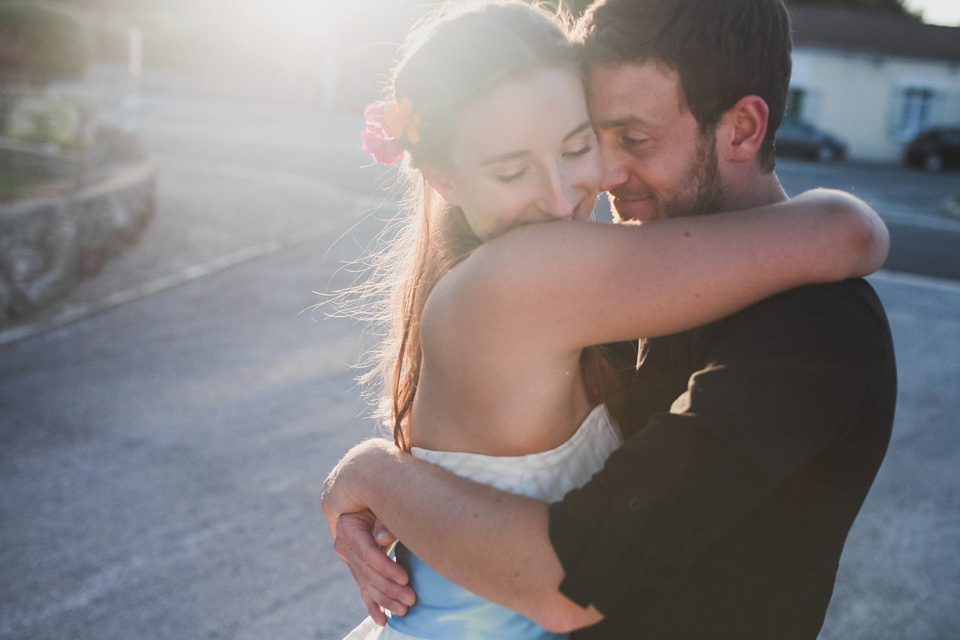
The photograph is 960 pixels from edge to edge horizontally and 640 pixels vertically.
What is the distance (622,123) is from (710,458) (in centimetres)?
81

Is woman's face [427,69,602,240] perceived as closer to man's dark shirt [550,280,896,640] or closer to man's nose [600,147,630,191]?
man's nose [600,147,630,191]

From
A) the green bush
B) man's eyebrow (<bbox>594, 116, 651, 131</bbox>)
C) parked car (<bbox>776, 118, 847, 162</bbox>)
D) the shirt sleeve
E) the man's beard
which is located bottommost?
parked car (<bbox>776, 118, 847, 162</bbox>)

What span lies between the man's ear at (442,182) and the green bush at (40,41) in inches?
566

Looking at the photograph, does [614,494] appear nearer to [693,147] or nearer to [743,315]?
[743,315]

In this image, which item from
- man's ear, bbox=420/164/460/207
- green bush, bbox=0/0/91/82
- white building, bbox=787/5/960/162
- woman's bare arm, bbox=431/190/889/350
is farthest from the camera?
white building, bbox=787/5/960/162

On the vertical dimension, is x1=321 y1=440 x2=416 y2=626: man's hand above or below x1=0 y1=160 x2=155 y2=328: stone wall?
above

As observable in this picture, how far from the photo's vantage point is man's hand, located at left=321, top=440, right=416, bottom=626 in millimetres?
1721

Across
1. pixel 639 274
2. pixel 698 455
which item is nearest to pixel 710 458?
pixel 698 455

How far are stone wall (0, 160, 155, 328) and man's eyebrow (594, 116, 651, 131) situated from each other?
6.29 metres

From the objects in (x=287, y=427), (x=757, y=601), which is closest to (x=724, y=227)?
(x=757, y=601)

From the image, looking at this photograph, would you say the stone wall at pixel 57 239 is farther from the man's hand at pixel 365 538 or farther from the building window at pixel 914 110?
the building window at pixel 914 110

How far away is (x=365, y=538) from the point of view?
1.78 m

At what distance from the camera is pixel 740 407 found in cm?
128

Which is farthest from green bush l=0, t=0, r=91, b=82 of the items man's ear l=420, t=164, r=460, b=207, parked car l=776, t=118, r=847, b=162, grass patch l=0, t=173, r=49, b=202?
parked car l=776, t=118, r=847, b=162
